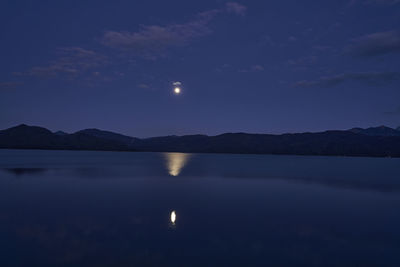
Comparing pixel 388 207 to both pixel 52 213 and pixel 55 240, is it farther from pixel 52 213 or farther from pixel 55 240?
pixel 52 213

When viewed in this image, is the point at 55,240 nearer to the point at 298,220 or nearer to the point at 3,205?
the point at 3,205

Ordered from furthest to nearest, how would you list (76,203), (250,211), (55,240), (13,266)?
(76,203)
(250,211)
(55,240)
(13,266)

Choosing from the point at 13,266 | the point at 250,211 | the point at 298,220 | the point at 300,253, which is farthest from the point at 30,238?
the point at 298,220

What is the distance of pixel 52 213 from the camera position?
87.6 ft

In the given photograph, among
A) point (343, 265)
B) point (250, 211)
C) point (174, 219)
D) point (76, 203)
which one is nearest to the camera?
point (343, 265)

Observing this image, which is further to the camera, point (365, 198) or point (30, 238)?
point (365, 198)

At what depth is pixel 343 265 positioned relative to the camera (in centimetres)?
1559

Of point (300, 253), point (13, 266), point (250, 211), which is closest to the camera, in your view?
point (13, 266)

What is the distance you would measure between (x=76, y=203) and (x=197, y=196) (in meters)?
16.0

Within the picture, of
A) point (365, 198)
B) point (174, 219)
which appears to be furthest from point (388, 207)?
point (174, 219)

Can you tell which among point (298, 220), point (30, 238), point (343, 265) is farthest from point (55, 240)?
point (298, 220)

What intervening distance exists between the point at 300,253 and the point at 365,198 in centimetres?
2976

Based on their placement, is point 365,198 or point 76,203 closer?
point 76,203

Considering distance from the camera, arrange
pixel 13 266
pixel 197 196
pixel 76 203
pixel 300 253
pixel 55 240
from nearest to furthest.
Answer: pixel 13 266
pixel 300 253
pixel 55 240
pixel 76 203
pixel 197 196
